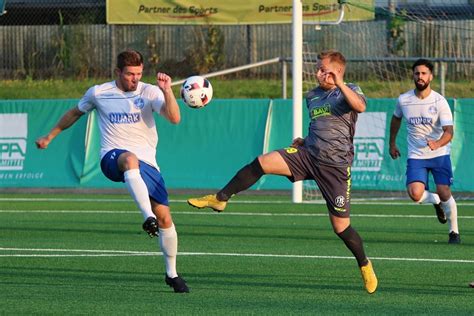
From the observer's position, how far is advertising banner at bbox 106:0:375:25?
27981 millimetres

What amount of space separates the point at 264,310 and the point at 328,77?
7.59 ft

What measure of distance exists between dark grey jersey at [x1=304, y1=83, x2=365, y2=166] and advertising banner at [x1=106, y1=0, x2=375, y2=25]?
53.6 ft

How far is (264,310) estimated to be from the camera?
10.0m

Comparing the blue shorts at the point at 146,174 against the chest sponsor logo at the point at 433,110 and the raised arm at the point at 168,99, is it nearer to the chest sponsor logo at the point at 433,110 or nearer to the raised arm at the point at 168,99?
the raised arm at the point at 168,99

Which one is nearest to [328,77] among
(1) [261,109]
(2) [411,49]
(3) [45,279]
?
(3) [45,279]

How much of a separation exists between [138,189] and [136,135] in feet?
2.17

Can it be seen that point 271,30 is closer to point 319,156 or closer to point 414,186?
point 414,186

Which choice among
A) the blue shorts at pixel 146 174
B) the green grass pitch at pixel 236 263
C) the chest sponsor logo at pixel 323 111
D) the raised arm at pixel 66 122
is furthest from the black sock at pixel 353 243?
the raised arm at pixel 66 122

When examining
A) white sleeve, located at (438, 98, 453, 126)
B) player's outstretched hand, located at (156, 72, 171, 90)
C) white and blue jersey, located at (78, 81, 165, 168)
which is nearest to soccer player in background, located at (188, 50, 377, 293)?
white and blue jersey, located at (78, 81, 165, 168)

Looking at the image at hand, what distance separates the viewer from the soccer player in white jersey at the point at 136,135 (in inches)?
438

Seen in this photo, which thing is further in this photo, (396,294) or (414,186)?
(414,186)

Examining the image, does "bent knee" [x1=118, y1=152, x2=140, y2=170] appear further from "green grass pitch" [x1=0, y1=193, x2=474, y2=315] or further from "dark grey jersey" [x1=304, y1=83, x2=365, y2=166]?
"dark grey jersey" [x1=304, y1=83, x2=365, y2=166]

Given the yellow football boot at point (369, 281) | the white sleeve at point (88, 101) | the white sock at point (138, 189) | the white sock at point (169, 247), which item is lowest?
the yellow football boot at point (369, 281)

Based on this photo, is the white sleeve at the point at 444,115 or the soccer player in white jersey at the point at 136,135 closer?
the soccer player in white jersey at the point at 136,135
